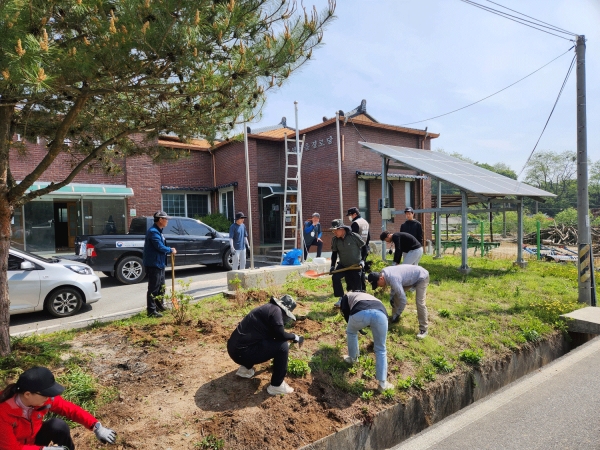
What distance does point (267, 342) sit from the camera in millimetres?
4164

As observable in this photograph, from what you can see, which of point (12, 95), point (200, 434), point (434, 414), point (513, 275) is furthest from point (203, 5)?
point (513, 275)

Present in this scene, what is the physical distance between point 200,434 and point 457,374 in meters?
3.54

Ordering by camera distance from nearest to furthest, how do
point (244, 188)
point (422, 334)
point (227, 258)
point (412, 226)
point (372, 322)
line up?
point (372, 322), point (422, 334), point (412, 226), point (227, 258), point (244, 188)

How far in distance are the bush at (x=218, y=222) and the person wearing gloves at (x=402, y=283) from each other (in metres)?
12.3

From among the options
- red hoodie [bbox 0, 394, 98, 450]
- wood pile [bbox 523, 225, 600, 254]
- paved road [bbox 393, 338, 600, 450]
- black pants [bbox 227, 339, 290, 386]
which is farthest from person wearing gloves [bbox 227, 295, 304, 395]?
wood pile [bbox 523, 225, 600, 254]

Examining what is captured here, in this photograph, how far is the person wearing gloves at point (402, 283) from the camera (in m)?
5.44

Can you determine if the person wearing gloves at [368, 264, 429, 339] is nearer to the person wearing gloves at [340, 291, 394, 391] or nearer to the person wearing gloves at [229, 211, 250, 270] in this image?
the person wearing gloves at [340, 291, 394, 391]

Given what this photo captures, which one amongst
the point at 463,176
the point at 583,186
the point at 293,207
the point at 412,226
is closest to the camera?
the point at 583,186

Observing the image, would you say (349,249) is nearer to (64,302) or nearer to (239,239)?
(239,239)

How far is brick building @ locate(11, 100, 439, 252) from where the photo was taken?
15352 mm

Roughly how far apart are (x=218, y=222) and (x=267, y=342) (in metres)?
13.9

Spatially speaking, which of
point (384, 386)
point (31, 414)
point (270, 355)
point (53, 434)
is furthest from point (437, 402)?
point (31, 414)

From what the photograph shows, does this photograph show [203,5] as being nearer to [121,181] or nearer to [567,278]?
[567,278]

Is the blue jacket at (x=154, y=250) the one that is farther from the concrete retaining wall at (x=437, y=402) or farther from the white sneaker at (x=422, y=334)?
the white sneaker at (x=422, y=334)
